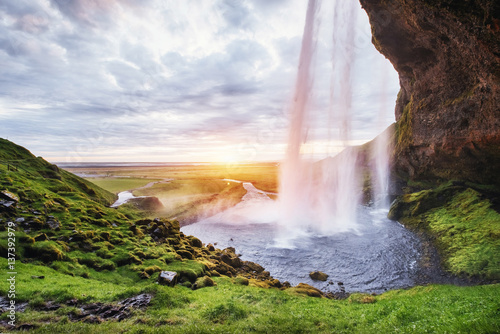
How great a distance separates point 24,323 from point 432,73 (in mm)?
57332

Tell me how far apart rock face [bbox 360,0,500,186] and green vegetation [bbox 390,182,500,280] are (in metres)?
6.25

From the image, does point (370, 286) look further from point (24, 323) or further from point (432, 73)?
point (432, 73)

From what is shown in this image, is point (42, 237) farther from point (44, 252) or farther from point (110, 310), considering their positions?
point (110, 310)

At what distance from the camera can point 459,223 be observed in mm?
32375

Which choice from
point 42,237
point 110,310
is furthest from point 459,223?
point 42,237

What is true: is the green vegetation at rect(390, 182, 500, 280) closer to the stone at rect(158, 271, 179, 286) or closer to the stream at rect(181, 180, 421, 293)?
the stream at rect(181, 180, 421, 293)

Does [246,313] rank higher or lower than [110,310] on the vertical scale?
lower

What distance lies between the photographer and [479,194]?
116ft

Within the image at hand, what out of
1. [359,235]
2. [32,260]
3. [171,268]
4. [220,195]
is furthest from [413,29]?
[220,195]

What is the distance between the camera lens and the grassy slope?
11.0 meters

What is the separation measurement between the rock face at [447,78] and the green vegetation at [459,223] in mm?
6249

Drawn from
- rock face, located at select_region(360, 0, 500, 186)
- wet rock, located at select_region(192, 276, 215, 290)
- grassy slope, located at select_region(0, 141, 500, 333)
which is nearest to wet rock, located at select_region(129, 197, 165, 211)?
grassy slope, located at select_region(0, 141, 500, 333)

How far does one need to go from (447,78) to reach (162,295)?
50.0 m

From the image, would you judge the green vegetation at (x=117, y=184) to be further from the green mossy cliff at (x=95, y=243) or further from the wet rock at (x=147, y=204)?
the green mossy cliff at (x=95, y=243)
